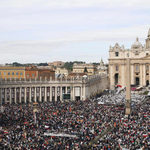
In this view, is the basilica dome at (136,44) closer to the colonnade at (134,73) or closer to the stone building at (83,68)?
the colonnade at (134,73)

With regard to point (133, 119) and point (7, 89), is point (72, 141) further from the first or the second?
point (7, 89)

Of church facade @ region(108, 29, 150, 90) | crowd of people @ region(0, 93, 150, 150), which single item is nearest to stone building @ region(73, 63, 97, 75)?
church facade @ region(108, 29, 150, 90)

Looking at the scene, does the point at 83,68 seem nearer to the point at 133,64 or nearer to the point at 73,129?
the point at 133,64

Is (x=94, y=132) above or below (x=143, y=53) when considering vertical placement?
below

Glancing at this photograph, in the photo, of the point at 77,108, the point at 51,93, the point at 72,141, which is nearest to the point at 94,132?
the point at 72,141

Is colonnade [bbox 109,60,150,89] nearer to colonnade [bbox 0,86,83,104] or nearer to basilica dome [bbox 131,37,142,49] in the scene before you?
basilica dome [bbox 131,37,142,49]

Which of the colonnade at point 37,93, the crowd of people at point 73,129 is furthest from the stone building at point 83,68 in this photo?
the crowd of people at point 73,129
